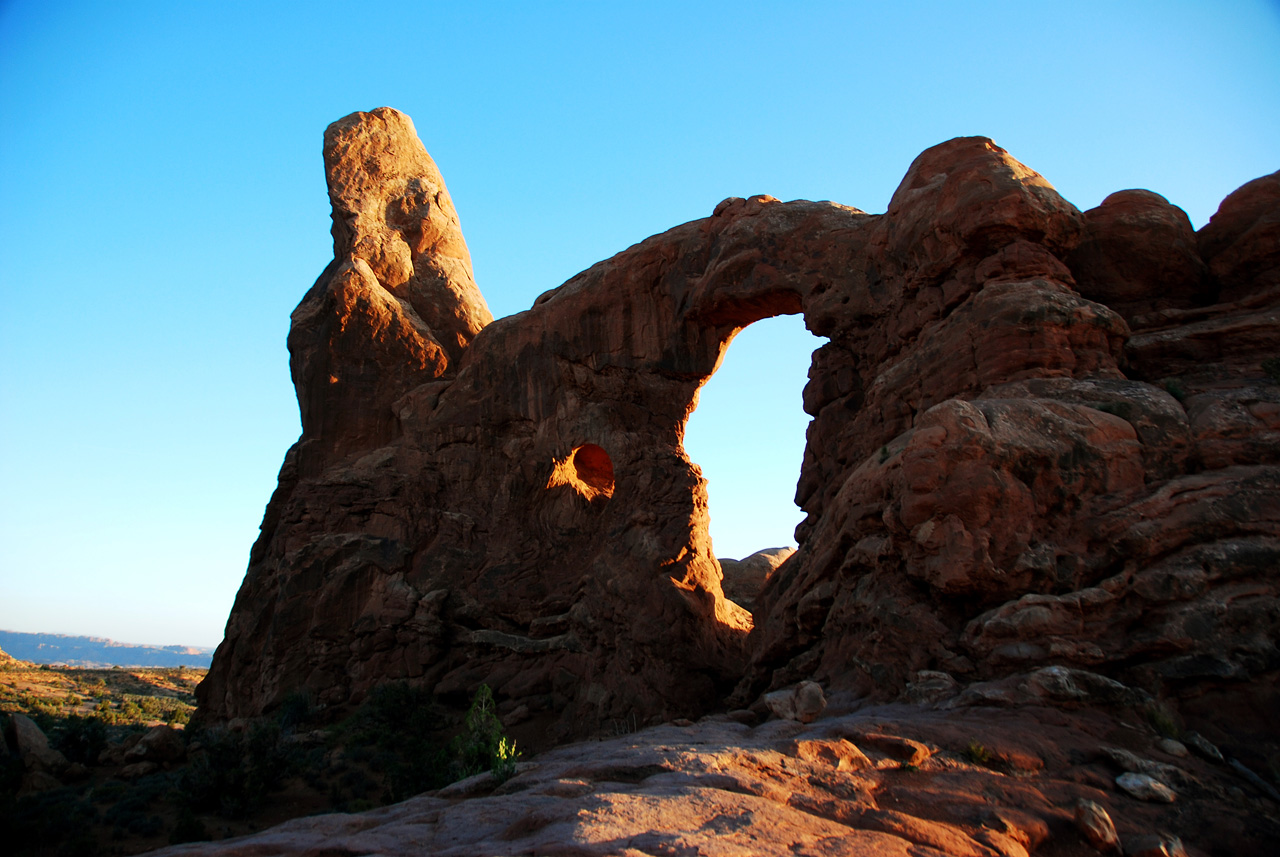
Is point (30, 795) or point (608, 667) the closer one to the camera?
point (30, 795)

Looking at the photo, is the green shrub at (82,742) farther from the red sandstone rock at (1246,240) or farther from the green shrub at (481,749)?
the red sandstone rock at (1246,240)

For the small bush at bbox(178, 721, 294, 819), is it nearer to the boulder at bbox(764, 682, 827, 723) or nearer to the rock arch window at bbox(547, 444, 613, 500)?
the rock arch window at bbox(547, 444, 613, 500)

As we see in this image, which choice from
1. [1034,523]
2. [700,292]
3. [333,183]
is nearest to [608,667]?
[700,292]

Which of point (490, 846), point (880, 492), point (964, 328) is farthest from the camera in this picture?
point (964, 328)

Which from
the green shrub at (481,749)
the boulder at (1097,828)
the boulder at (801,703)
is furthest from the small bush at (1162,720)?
the green shrub at (481,749)

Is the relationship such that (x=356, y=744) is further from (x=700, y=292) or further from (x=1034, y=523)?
(x=1034, y=523)

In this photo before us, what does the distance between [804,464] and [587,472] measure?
28.7 ft

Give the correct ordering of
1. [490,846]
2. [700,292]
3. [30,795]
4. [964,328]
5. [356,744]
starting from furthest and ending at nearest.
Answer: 1. [700,292]
2. [356,744]
3. [30,795]
4. [964,328]
5. [490,846]

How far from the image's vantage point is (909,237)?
18.2 metres

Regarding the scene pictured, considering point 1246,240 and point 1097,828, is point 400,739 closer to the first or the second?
point 1097,828

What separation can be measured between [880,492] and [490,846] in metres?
9.80

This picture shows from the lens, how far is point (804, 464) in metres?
20.5

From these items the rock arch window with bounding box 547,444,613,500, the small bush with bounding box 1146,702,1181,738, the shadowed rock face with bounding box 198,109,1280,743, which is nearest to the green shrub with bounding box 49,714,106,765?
the shadowed rock face with bounding box 198,109,1280,743

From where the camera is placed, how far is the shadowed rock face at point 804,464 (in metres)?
12.0
